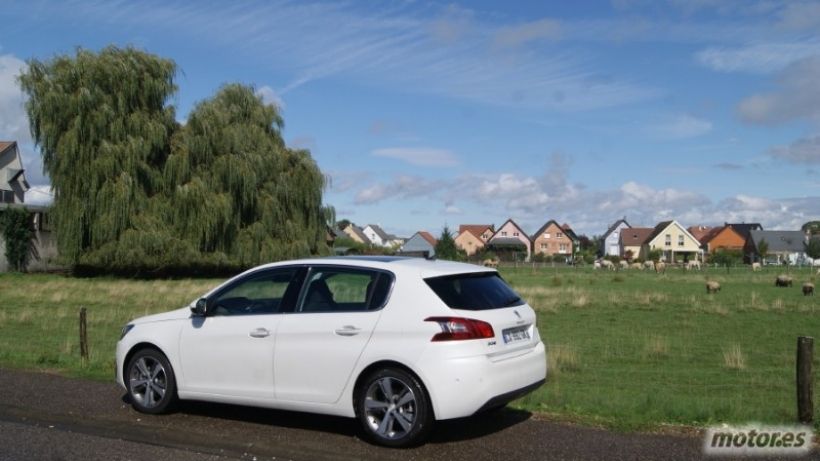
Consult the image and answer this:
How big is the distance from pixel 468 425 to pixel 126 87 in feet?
136

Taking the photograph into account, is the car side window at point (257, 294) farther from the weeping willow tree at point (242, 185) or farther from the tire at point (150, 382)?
the weeping willow tree at point (242, 185)

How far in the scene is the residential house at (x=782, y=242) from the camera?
133m

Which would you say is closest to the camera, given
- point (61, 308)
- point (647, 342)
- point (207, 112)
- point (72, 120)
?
point (647, 342)

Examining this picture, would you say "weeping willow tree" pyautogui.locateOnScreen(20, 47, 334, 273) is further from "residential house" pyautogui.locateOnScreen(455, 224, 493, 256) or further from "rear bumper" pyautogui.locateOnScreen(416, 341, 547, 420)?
"residential house" pyautogui.locateOnScreen(455, 224, 493, 256)

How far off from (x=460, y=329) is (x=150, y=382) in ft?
11.9

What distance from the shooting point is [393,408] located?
702 centimetres

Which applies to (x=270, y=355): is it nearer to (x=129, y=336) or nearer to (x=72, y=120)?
(x=129, y=336)

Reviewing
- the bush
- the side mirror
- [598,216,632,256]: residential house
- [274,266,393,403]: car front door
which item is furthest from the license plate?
[598,216,632,256]: residential house

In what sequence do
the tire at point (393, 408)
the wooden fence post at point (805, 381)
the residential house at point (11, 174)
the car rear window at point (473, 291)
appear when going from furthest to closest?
the residential house at point (11, 174), the wooden fence post at point (805, 381), the car rear window at point (473, 291), the tire at point (393, 408)

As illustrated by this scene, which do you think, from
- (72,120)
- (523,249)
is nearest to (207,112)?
(72,120)

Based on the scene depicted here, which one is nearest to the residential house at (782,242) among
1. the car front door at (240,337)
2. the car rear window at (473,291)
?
the car rear window at (473,291)

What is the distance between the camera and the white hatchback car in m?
6.88

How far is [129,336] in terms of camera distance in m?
8.65

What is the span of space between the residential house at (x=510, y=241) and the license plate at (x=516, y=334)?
394 ft
